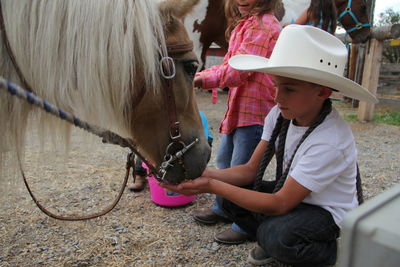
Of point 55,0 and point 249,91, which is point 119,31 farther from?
point 249,91

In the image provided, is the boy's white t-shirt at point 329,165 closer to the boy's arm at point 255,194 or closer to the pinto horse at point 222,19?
the boy's arm at point 255,194

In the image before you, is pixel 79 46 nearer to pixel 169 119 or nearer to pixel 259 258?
pixel 169 119

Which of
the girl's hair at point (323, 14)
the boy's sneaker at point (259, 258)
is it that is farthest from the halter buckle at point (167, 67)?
the girl's hair at point (323, 14)

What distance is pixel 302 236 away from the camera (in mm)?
1454

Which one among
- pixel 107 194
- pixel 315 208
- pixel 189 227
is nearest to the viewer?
pixel 315 208

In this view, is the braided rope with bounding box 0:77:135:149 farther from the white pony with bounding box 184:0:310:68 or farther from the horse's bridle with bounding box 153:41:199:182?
the white pony with bounding box 184:0:310:68

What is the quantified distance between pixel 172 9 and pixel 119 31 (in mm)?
267

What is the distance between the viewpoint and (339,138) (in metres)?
1.44

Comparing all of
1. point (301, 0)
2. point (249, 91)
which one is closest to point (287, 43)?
point (249, 91)

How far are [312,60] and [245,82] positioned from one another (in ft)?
2.27

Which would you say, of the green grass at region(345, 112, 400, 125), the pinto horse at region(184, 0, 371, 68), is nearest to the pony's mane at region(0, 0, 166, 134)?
the pinto horse at region(184, 0, 371, 68)

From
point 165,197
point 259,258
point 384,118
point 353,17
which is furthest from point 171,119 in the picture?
point 384,118

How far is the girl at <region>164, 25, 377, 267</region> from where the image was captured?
4.52ft

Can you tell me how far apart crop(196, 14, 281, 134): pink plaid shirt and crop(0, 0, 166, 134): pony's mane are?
0.77 metres
